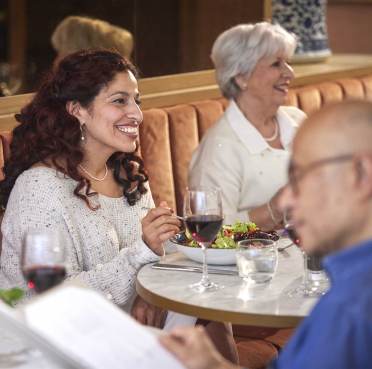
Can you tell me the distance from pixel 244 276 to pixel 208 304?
192 millimetres

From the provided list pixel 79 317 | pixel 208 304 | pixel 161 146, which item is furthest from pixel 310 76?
pixel 79 317

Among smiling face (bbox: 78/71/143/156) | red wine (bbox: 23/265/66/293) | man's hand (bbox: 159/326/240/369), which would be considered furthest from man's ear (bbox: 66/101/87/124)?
man's hand (bbox: 159/326/240/369)

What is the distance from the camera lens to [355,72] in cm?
526

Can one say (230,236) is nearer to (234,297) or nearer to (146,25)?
(234,297)

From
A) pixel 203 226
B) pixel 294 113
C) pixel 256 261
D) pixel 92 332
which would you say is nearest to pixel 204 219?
pixel 203 226

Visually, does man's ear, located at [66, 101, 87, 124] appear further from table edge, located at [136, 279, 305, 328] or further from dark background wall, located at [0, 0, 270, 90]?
dark background wall, located at [0, 0, 270, 90]

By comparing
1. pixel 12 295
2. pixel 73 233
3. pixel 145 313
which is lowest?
pixel 145 313

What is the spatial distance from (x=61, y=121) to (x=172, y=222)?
505mm

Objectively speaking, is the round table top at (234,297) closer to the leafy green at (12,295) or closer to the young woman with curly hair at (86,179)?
the young woman with curly hair at (86,179)

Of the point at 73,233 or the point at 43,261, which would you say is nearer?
the point at 43,261

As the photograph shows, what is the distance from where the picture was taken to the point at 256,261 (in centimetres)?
249

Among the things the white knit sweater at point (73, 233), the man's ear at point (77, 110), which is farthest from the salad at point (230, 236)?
the man's ear at point (77, 110)

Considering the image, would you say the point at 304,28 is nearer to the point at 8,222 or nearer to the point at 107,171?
the point at 107,171

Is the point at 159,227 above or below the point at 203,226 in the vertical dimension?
below
